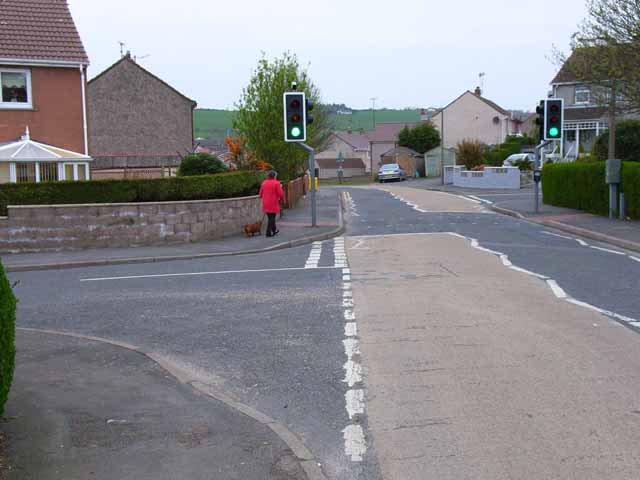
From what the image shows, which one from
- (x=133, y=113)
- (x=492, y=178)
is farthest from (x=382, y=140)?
(x=133, y=113)

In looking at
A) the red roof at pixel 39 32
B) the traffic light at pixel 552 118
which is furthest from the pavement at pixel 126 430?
the red roof at pixel 39 32

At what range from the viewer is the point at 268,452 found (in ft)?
17.9

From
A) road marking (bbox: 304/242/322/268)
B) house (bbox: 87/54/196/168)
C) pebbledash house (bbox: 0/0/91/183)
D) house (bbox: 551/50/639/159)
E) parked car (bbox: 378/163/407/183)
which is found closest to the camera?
road marking (bbox: 304/242/322/268)

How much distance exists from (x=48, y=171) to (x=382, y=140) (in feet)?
291

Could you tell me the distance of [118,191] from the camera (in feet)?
69.9

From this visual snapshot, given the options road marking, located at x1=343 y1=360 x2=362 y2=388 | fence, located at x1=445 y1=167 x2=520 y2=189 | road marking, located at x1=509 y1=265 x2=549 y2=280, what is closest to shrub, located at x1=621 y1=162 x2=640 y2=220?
road marking, located at x1=509 y1=265 x2=549 y2=280

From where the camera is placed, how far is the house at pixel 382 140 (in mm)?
112125

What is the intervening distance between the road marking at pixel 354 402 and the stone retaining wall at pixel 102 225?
14.6 m

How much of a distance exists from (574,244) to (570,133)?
4436cm

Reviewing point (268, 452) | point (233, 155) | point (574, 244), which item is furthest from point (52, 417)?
point (233, 155)

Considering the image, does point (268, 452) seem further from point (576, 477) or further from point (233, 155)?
point (233, 155)

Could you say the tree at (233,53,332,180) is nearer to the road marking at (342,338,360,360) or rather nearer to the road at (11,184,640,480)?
the road at (11,184,640,480)

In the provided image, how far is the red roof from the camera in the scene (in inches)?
1139

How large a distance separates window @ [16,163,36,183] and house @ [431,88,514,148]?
219ft
